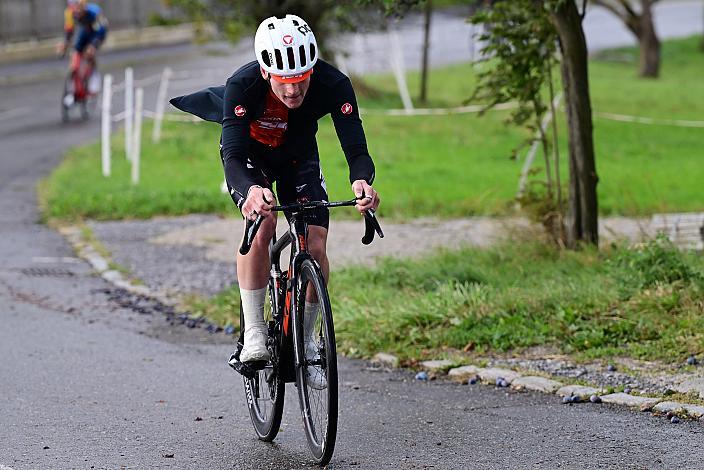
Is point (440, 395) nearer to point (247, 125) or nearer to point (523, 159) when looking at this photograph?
point (247, 125)

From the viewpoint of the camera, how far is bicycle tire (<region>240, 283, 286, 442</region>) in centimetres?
655

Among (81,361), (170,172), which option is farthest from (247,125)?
(170,172)

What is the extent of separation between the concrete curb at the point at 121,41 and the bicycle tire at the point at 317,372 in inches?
1135

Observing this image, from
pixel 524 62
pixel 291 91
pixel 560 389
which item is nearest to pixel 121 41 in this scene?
pixel 524 62

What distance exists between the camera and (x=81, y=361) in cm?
865

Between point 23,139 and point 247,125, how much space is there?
17.1 meters

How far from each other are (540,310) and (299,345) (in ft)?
10.4

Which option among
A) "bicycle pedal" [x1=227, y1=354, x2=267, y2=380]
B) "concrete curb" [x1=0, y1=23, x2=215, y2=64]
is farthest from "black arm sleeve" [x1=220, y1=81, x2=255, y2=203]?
"concrete curb" [x1=0, y1=23, x2=215, y2=64]

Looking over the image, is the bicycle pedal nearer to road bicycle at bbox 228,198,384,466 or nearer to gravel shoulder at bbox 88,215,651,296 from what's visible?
road bicycle at bbox 228,198,384,466

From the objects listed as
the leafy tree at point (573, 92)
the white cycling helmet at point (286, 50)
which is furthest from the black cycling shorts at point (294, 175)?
the leafy tree at point (573, 92)

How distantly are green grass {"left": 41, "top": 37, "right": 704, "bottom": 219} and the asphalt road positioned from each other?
529 cm

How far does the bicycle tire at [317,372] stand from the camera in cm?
586

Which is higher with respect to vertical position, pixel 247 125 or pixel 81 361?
pixel 247 125

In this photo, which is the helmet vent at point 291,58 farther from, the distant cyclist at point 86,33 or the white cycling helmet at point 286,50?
the distant cyclist at point 86,33
